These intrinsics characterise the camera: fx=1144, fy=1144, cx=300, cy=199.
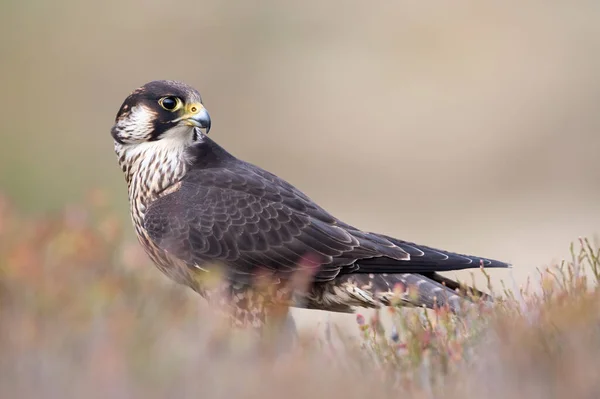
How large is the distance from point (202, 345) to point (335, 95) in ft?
66.8

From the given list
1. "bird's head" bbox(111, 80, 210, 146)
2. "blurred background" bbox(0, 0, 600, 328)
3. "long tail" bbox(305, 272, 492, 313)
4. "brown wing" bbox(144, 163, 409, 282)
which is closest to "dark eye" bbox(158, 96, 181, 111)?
"bird's head" bbox(111, 80, 210, 146)

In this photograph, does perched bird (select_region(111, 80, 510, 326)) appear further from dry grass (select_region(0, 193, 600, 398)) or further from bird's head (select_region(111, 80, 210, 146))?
dry grass (select_region(0, 193, 600, 398))

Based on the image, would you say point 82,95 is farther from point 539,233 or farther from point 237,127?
point 539,233

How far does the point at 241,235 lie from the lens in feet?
18.2

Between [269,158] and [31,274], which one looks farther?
[269,158]

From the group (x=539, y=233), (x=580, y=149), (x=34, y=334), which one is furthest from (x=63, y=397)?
(x=580, y=149)

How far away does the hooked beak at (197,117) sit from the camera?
571cm

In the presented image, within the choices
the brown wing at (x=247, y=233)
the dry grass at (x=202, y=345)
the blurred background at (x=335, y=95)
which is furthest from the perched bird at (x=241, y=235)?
the blurred background at (x=335, y=95)

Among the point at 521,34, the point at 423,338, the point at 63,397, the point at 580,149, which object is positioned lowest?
the point at 63,397

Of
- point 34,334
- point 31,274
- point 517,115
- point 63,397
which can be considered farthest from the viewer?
point 517,115

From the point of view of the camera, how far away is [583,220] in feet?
53.1

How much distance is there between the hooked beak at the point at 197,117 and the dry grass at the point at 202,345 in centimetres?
119

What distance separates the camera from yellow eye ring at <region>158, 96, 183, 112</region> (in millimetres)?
5777

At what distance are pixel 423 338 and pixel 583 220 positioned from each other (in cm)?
1258
